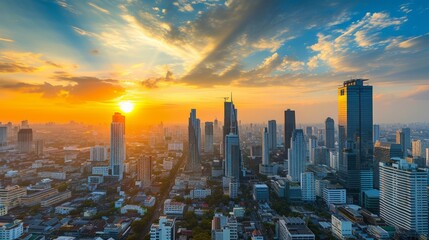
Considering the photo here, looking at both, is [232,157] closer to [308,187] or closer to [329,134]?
[308,187]

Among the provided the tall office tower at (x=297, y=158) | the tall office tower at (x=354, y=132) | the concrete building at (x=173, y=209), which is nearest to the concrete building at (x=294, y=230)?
the concrete building at (x=173, y=209)

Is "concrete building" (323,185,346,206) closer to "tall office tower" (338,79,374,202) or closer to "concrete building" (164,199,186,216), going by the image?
"tall office tower" (338,79,374,202)

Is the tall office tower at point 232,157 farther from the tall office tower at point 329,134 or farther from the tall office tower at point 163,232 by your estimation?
the tall office tower at point 329,134

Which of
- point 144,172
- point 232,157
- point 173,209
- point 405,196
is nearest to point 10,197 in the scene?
point 144,172

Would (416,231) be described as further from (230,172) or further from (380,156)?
(230,172)

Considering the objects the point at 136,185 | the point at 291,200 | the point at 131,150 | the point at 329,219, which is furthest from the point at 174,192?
the point at 131,150

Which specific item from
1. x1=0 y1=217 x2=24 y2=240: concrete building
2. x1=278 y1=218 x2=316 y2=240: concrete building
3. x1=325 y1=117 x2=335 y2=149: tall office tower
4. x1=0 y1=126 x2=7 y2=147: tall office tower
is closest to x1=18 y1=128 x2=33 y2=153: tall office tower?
x1=0 y1=126 x2=7 y2=147: tall office tower
